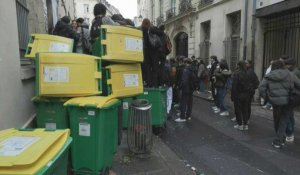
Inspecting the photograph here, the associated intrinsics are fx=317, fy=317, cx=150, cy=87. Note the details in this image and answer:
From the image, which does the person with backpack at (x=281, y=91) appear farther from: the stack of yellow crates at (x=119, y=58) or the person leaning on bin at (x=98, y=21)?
the person leaning on bin at (x=98, y=21)

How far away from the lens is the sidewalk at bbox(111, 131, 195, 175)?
441 cm

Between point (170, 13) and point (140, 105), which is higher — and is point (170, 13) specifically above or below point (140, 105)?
above

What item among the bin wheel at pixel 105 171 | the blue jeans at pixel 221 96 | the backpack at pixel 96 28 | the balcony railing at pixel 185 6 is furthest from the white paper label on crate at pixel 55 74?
the balcony railing at pixel 185 6

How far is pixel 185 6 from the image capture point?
19312 millimetres

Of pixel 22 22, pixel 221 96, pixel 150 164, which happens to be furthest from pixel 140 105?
pixel 221 96

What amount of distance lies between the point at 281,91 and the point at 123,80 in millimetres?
3097

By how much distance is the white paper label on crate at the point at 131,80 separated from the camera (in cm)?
464

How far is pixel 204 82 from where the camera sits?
14492mm

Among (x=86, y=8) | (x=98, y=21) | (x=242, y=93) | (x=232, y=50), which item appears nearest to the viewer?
(x=98, y=21)

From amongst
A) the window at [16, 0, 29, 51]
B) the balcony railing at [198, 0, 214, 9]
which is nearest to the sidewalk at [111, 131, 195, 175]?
the window at [16, 0, 29, 51]

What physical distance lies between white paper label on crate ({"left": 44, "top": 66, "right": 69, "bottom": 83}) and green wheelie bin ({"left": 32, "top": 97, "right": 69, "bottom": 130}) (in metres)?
0.24

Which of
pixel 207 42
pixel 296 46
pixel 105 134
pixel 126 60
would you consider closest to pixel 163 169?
pixel 105 134

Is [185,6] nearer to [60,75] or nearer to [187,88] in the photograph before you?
[187,88]

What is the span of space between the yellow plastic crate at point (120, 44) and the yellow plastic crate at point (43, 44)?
3.58 feet
